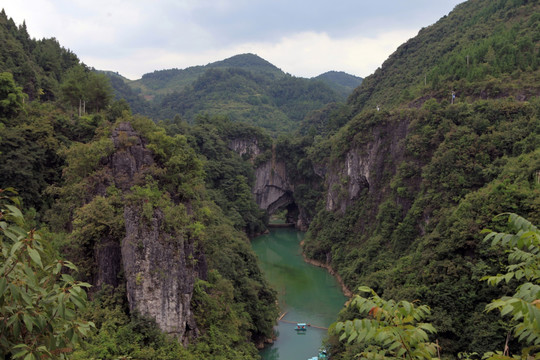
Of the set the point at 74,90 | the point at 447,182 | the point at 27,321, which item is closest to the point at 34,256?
the point at 27,321

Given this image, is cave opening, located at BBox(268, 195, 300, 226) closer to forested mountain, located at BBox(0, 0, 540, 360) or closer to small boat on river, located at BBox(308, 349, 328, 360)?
forested mountain, located at BBox(0, 0, 540, 360)

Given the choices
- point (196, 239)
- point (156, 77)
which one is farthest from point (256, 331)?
point (156, 77)

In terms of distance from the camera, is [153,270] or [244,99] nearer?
[153,270]

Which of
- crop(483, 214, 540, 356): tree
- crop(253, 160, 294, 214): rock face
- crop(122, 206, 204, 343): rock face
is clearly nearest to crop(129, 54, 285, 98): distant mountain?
crop(253, 160, 294, 214): rock face

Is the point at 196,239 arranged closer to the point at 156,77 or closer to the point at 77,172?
the point at 77,172

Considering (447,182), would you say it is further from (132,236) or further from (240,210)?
(240,210)

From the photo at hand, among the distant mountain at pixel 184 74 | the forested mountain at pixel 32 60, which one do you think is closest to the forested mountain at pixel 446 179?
the forested mountain at pixel 32 60

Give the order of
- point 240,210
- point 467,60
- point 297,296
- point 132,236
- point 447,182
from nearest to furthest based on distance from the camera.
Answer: point 132,236, point 447,182, point 297,296, point 467,60, point 240,210
